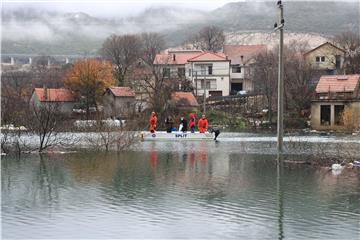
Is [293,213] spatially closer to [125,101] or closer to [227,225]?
[227,225]

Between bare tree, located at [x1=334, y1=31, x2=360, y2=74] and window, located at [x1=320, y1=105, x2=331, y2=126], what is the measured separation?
66.0 feet

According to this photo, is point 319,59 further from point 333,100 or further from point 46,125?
point 46,125

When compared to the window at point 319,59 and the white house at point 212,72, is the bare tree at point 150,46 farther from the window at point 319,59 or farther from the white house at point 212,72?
the window at point 319,59

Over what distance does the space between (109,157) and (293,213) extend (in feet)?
43.5

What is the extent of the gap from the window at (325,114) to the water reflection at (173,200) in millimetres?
36737

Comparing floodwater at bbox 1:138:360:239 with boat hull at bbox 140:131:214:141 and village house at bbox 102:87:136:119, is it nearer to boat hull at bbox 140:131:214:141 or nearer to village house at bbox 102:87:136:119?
boat hull at bbox 140:131:214:141

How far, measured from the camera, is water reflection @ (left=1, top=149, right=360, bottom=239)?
38.2 feet

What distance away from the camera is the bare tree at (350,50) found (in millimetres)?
78500

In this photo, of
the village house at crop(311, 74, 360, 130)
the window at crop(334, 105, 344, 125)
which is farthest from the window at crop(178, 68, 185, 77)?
the window at crop(334, 105, 344, 125)

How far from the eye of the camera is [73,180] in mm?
18375

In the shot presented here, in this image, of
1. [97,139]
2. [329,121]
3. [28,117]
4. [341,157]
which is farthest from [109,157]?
[329,121]

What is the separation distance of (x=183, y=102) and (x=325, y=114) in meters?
14.5

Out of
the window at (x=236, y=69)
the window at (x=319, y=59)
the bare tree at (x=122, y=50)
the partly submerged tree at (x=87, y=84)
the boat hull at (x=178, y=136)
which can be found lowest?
the boat hull at (x=178, y=136)

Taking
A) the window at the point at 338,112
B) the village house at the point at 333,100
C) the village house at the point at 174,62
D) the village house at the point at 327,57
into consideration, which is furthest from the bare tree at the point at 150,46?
the window at the point at 338,112
